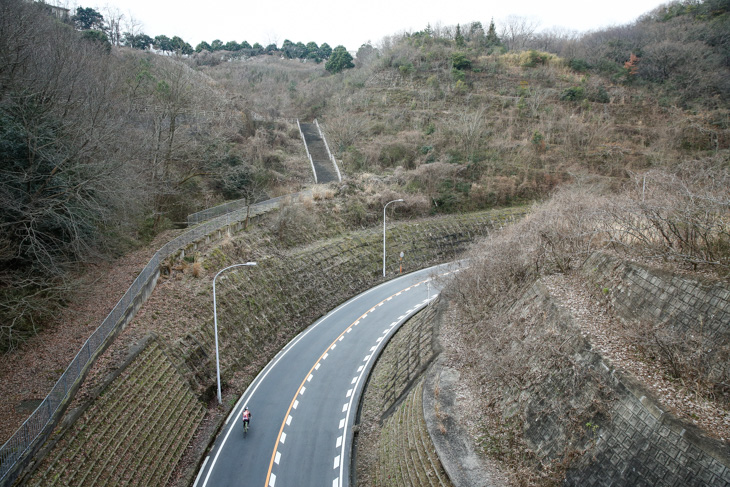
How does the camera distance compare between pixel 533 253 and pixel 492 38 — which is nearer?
pixel 533 253

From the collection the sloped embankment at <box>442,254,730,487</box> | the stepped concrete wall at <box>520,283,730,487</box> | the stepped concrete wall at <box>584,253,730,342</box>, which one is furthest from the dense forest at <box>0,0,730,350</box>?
the stepped concrete wall at <box>520,283,730,487</box>

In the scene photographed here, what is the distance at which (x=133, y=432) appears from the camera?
38.2ft

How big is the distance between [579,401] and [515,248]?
9526 millimetres

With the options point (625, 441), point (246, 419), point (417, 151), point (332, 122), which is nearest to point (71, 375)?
point (246, 419)

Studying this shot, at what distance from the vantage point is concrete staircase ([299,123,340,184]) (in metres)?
37.5

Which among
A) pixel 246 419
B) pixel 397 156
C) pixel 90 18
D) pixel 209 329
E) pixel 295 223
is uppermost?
pixel 90 18

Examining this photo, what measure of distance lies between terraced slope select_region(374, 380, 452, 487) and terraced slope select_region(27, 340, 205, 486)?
266 inches

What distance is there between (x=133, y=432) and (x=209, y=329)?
18.7ft

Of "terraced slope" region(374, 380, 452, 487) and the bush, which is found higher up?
the bush

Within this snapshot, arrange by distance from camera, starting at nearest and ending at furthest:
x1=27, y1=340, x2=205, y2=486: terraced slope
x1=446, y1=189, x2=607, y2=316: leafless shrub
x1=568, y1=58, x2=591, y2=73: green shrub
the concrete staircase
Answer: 1. x1=27, y1=340, x2=205, y2=486: terraced slope
2. x1=446, y1=189, x2=607, y2=316: leafless shrub
3. the concrete staircase
4. x1=568, y1=58, x2=591, y2=73: green shrub

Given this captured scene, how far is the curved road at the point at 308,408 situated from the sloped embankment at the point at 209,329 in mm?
694

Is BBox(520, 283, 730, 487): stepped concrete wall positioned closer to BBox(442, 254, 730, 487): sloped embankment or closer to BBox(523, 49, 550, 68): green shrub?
BBox(442, 254, 730, 487): sloped embankment

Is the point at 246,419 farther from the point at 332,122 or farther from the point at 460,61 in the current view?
the point at 460,61

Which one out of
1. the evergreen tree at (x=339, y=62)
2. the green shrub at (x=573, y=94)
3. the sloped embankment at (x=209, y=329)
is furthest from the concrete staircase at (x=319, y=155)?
the green shrub at (x=573, y=94)
